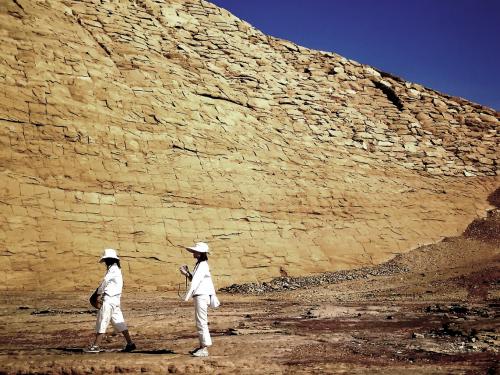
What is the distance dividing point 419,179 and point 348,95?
6102 mm

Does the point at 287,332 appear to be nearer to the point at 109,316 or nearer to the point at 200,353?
the point at 200,353

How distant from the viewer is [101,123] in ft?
58.6

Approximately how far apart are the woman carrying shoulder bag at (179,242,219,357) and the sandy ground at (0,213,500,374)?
263 mm

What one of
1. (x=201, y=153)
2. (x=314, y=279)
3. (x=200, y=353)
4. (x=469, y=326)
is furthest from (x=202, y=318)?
(x=201, y=153)

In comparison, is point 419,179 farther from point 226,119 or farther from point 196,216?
point 196,216

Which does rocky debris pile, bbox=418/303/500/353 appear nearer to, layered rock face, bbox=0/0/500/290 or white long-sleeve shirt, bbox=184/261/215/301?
white long-sleeve shirt, bbox=184/261/215/301

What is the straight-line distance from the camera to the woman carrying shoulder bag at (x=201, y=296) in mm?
6520

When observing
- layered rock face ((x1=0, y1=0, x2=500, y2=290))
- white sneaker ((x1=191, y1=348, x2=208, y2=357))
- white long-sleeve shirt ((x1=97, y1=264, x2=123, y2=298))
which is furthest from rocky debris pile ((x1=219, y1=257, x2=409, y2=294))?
white sneaker ((x1=191, y1=348, x2=208, y2=357))

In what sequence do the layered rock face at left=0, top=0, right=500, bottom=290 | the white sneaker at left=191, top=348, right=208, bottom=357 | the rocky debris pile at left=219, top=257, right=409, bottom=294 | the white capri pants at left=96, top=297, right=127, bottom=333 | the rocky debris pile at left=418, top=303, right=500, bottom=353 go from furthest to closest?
the rocky debris pile at left=219, top=257, right=409, bottom=294 → the layered rock face at left=0, top=0, right=500, bottom=290 → the rocky debris pile at left=418, top=303, right=500, bottom=353 → the white capri pants at left=96, top=297, right=127, bottom=333 → the white sneaker at left=191, top=348, right=208, bottom=357

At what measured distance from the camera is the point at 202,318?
260 inches

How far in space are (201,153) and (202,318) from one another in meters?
13.5

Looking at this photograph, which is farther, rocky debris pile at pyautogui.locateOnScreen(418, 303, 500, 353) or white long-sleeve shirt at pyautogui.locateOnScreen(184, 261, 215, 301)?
rocky debris pile at pyautogui.locateOnScreen(418, 303, 500, 353)

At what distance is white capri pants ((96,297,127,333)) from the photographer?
696 cm

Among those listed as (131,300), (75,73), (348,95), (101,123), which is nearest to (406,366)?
(131,300)
